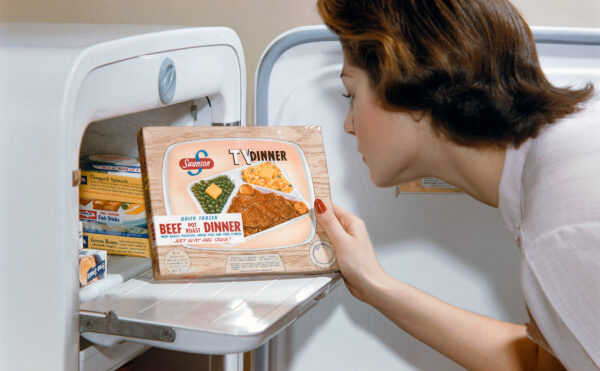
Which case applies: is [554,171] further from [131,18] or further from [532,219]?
[131,18]

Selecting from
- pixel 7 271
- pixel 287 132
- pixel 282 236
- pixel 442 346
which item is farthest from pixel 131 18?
pixel 442 346

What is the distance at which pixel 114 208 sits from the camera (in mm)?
979

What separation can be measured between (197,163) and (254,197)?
0.32 feet

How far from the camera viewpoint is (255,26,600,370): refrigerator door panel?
122 cm

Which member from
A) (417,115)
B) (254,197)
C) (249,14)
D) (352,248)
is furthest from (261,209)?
(249,14)

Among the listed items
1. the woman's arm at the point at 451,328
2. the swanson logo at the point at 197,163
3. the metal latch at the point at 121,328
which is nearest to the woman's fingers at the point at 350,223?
the woman's arm at the point at 451,328

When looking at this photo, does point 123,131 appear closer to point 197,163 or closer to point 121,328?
point 197,163

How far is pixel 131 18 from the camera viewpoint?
1.46m

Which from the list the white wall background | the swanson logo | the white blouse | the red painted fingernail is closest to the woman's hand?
the red painted fingernail

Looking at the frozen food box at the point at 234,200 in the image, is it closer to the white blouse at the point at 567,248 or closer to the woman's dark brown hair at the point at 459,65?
the woman's dark brown hair at the point at 459,65

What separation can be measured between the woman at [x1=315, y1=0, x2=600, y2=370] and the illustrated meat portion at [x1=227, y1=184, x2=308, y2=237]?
54 mm

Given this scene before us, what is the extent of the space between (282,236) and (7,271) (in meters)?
0.38

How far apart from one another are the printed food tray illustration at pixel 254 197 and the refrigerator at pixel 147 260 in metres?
0.10

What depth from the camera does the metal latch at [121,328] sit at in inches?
28.0
